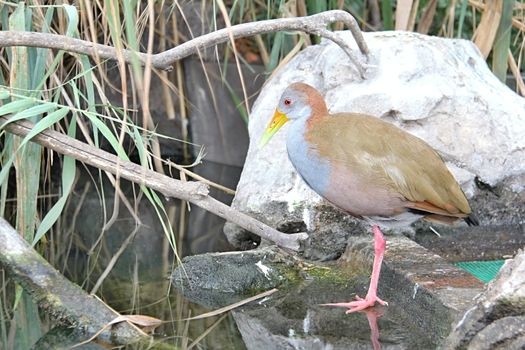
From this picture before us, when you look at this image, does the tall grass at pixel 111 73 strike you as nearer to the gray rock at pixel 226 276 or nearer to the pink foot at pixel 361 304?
the gray rock at pixel 226 276

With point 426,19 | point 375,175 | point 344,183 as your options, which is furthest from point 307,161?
point 426,19

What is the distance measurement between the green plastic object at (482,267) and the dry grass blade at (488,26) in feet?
5.75

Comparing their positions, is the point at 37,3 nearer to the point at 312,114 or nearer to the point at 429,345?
the point at 312,114

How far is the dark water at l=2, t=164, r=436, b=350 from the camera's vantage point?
3.76 m

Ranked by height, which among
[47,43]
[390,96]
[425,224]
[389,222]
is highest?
[47,43]

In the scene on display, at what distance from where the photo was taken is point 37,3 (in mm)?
4508

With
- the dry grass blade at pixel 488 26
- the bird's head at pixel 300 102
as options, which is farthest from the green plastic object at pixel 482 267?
the dry grass blade at pixel 488 26

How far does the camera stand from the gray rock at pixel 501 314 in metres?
2.95

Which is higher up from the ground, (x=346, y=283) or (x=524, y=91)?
(x=524, y=91)

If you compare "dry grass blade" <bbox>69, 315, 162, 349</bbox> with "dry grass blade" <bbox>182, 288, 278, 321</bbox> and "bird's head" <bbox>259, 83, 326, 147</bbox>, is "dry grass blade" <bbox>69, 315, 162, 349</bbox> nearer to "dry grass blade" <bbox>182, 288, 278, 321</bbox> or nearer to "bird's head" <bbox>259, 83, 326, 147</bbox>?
"dry grass blade" <bbox>182, 288, 278, 321</bbox>

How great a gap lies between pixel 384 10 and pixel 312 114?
2.39 meters

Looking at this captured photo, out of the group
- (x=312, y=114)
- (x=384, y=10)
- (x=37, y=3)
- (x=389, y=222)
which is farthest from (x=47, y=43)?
(x=384, y=10)

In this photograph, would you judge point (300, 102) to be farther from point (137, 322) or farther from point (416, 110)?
point (137, 322)

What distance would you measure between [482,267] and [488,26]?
1.95m
